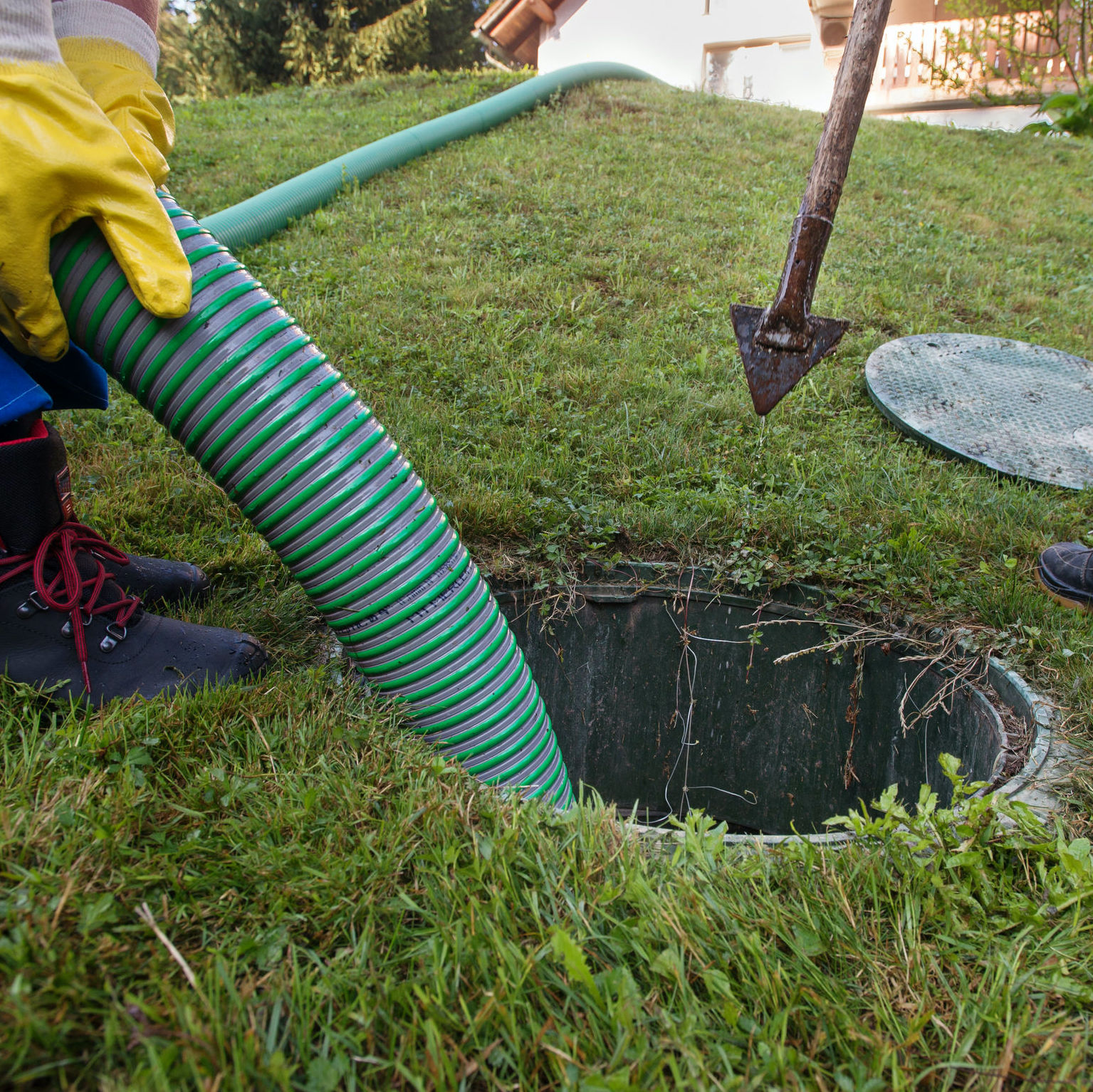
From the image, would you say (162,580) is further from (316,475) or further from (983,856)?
(983,856)

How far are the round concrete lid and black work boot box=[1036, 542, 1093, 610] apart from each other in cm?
71

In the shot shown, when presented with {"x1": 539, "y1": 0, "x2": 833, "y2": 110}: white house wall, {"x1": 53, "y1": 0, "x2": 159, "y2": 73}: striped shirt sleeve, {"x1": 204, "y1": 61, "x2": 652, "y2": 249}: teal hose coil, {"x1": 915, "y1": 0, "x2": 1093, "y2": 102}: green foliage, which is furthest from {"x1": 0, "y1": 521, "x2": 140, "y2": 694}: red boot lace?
{"x1": 539, "y1": 0, "x2": 833, "y2": 110}: white house wall

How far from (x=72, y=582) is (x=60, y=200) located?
753mm

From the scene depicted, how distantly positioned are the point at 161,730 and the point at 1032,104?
41.1ft

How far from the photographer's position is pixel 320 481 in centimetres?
151

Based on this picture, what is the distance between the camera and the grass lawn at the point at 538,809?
0.93m

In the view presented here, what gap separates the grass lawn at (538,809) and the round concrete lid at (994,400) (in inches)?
5.8

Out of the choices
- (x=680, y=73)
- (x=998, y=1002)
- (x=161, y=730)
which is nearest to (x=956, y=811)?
(x=998, y=1002)

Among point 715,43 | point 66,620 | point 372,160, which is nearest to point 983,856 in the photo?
point 66,620

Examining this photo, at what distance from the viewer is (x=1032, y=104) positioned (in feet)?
32.5

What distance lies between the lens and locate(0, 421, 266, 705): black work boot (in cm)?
154

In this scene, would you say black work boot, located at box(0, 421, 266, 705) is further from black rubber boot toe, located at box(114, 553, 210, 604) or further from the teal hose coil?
the teal hose coil

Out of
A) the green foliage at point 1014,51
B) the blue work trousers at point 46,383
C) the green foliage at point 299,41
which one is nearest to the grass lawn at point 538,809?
the blue work trousers at point 46,383

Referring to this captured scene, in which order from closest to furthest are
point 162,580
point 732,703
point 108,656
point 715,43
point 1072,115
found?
point 108,656, point 162,580, point 732,703, point 1072,115, point 715,43
